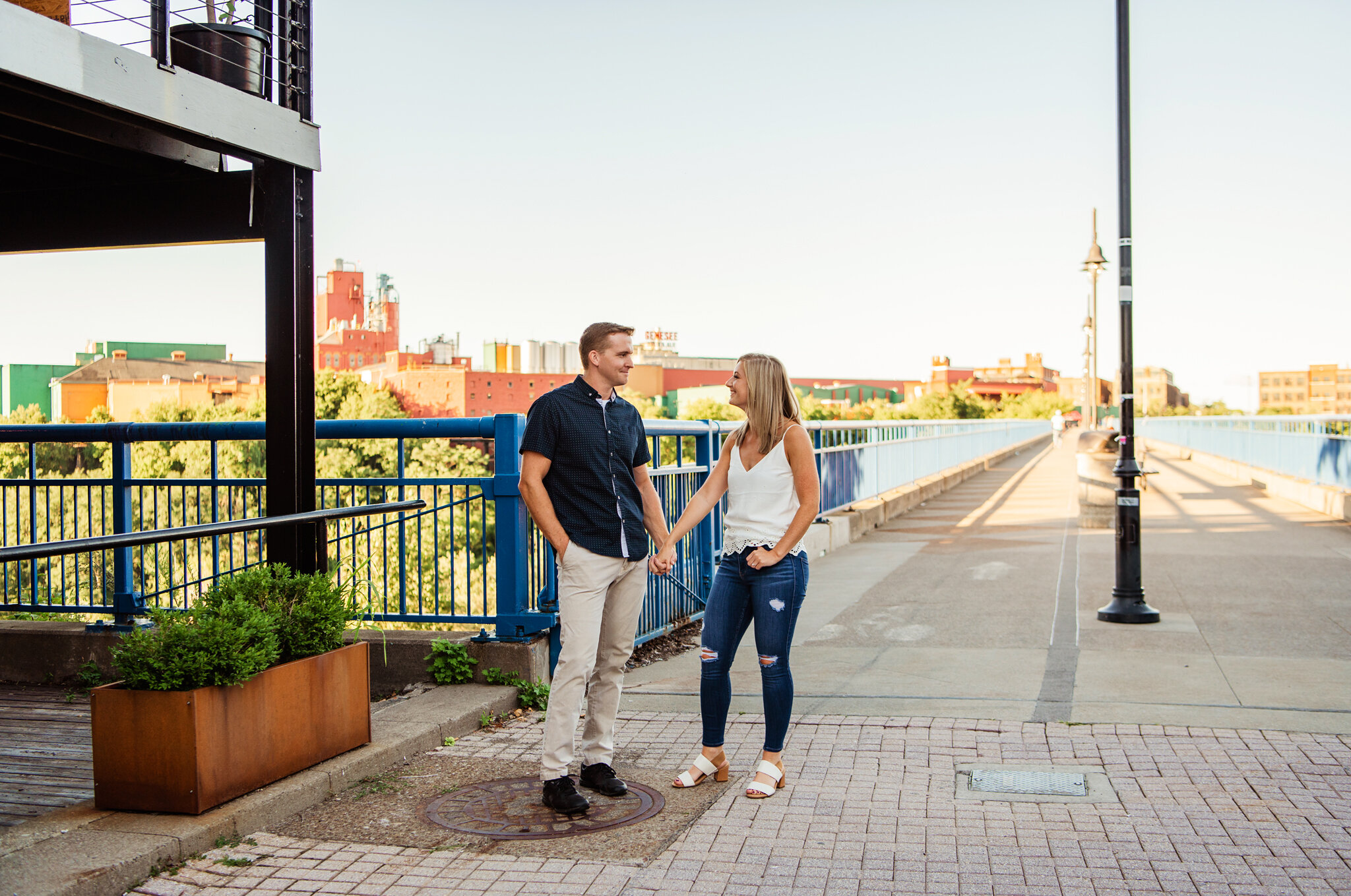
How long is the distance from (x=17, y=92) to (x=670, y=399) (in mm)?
150878

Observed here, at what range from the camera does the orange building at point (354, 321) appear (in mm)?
155250

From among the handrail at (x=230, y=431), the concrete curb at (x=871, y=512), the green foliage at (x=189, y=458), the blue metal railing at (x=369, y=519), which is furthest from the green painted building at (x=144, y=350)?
the handrail at (x=230, y=431)

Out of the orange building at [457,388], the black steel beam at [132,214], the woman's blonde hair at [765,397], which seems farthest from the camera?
the orange building at [457,388]

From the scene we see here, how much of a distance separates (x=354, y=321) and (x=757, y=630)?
160274 mm

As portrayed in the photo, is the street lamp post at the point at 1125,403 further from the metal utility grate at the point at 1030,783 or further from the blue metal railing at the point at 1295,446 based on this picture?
the blue metal railing at the point at 1295,446

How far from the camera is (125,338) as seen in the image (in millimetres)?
99062

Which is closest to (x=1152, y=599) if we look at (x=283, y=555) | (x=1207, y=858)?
(x=1207, y=858)

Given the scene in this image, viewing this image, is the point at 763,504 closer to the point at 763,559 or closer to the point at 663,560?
the point at 763,559

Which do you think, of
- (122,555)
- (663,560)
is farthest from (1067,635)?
(122,555)

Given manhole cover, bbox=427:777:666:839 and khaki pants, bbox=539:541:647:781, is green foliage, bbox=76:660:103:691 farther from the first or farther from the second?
khaki pants, bbox=539:541:647:781

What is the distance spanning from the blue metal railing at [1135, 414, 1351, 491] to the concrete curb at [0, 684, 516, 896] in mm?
15098

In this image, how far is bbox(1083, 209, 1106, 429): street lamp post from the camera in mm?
30203

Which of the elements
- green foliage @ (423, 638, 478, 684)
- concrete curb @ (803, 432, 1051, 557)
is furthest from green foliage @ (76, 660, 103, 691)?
concrete curb @ (803, 432, 1051, 557)

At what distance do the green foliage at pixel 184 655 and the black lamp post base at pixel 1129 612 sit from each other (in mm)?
6186
